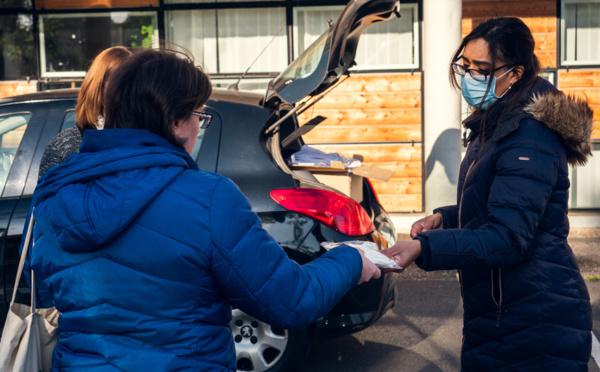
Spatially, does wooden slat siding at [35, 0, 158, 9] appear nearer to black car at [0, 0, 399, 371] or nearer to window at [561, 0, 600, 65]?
window at [561, 0, 600, 65]

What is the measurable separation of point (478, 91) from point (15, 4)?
823cm

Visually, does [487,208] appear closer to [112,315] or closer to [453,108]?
[112,315]

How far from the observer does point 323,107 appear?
31.2 feet

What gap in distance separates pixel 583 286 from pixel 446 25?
637 centimetres

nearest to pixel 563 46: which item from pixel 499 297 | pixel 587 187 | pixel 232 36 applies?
pixel 587 187

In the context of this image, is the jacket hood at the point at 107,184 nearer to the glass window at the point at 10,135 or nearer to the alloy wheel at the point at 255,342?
the alloy wheel at the point at 255,342

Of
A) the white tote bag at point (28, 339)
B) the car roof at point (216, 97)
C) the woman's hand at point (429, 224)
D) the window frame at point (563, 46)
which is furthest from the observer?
the window frame at point (563, 46)

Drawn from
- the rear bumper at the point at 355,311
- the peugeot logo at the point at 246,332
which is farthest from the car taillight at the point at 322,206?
the peugeot logo at the point at 246,332

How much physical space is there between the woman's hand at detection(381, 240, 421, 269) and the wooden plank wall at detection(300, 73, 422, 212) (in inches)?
273

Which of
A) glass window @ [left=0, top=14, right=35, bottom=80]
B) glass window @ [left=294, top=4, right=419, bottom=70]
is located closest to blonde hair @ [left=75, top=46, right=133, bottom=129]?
glass window @ [left=294, top=4, right=419, bottom=70]

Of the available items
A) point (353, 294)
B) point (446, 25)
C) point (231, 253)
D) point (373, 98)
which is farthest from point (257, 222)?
point (373, 98)

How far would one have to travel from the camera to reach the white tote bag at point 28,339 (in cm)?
219

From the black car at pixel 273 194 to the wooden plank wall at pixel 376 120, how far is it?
4.69 meters

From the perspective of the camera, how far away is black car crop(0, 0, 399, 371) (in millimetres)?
4617
